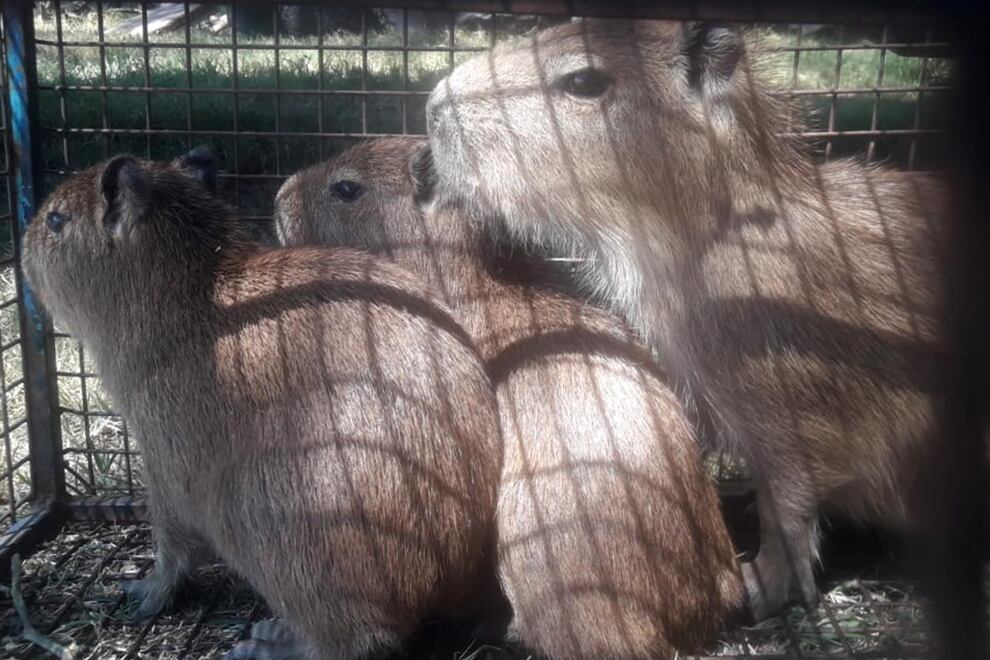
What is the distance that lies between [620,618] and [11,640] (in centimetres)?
190

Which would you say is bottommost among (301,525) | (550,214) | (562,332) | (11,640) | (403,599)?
(11,640)

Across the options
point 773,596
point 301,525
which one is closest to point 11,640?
point 301,525

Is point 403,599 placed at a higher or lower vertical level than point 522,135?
lower

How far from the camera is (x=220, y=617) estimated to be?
3.29 metres

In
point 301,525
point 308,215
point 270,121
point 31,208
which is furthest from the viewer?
point 270,121

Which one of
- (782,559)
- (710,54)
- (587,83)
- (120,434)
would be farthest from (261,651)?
(710,54)

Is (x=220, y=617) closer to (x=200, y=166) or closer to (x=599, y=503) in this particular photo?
(x=599, y=503)

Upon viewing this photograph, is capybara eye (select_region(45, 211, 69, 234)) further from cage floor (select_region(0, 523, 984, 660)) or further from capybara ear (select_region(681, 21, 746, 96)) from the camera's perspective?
capybara ear (select_region(681, 21, 746, 96))

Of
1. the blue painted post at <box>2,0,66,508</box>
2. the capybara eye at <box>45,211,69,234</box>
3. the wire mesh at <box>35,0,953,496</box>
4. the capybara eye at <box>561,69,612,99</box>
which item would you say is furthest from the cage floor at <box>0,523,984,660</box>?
the capybara eye at <box>561,69,612,99</box>

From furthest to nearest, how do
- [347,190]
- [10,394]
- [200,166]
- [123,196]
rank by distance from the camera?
[10,394] → [347,190] → [200,166] → [123,196]

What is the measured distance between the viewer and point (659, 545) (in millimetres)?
2807

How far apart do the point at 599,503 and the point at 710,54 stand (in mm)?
1453

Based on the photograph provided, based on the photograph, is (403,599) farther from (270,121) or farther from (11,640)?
(270,121)

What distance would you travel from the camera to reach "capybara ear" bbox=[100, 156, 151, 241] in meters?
3.22
